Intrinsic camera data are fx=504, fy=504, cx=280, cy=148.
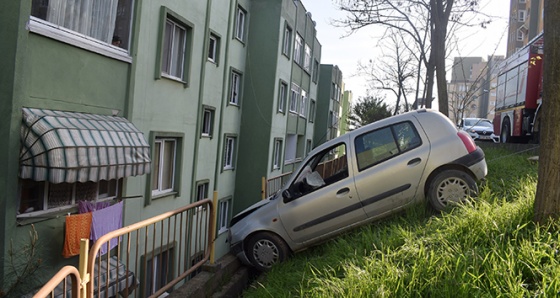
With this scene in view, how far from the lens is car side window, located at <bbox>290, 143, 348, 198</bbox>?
7680 millimetres

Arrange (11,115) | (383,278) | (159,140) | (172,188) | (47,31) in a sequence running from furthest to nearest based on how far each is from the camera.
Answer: (172,188) → (159,140) → (47,31) → (11,115) → (383,278)

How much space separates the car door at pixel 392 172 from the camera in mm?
7426

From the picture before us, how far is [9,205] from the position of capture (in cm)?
691

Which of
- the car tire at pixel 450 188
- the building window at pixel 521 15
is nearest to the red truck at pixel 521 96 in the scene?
the car tire at pixel 450 188

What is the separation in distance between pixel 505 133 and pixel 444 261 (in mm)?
16995

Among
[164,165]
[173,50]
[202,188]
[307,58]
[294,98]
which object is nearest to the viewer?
[173,50]

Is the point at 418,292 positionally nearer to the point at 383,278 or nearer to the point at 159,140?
the point at 383,278

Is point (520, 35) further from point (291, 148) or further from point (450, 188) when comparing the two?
point (450, 188)

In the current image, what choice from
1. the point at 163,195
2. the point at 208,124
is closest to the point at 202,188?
the point at 208,124

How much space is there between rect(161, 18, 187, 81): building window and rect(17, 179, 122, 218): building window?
4091 millimetres

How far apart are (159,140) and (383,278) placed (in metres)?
8.98

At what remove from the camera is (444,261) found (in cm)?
460

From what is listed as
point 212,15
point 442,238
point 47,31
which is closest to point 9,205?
point 47,31

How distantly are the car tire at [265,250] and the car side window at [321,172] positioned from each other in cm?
79
